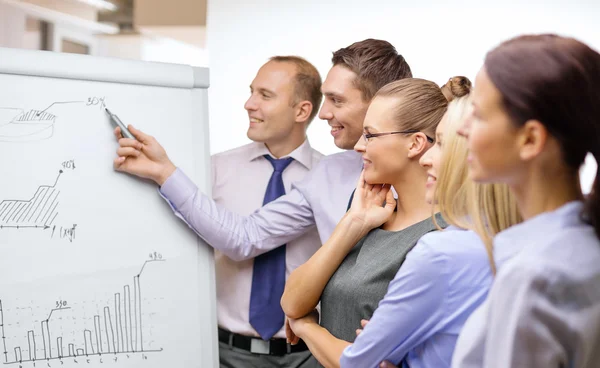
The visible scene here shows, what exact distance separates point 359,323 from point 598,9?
→ 7.93ft

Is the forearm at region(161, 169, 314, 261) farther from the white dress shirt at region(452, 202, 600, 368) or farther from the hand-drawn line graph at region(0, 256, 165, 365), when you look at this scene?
the white dress shirt at region(452, 202, 600, 368)

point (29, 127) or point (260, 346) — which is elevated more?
point (29, 127)

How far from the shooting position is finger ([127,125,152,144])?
80.2 inches

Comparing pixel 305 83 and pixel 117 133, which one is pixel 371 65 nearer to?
pixel 305 83

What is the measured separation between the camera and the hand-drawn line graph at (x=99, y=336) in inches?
71.3

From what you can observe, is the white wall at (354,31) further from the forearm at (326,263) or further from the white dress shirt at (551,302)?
the white dress shirt at (551,302)

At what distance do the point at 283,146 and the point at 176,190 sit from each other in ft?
1.92

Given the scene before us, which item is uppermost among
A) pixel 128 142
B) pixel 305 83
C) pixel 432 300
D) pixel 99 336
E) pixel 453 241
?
pixel 305 83

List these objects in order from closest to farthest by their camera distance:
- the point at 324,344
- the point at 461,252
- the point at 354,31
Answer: the point at 461,252 < the point at 324,344 < the point at 354,31

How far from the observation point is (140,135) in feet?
6.72

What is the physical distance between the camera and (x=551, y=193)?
3.03ft

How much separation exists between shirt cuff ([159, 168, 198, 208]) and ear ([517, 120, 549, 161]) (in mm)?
1328

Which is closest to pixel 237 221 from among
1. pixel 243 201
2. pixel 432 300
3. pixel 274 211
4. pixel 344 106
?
pixel 274 211

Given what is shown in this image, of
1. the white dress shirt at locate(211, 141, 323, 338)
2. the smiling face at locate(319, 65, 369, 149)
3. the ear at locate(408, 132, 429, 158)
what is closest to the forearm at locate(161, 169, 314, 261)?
the white dress shirt at locate(211, 141, 323, 338)
